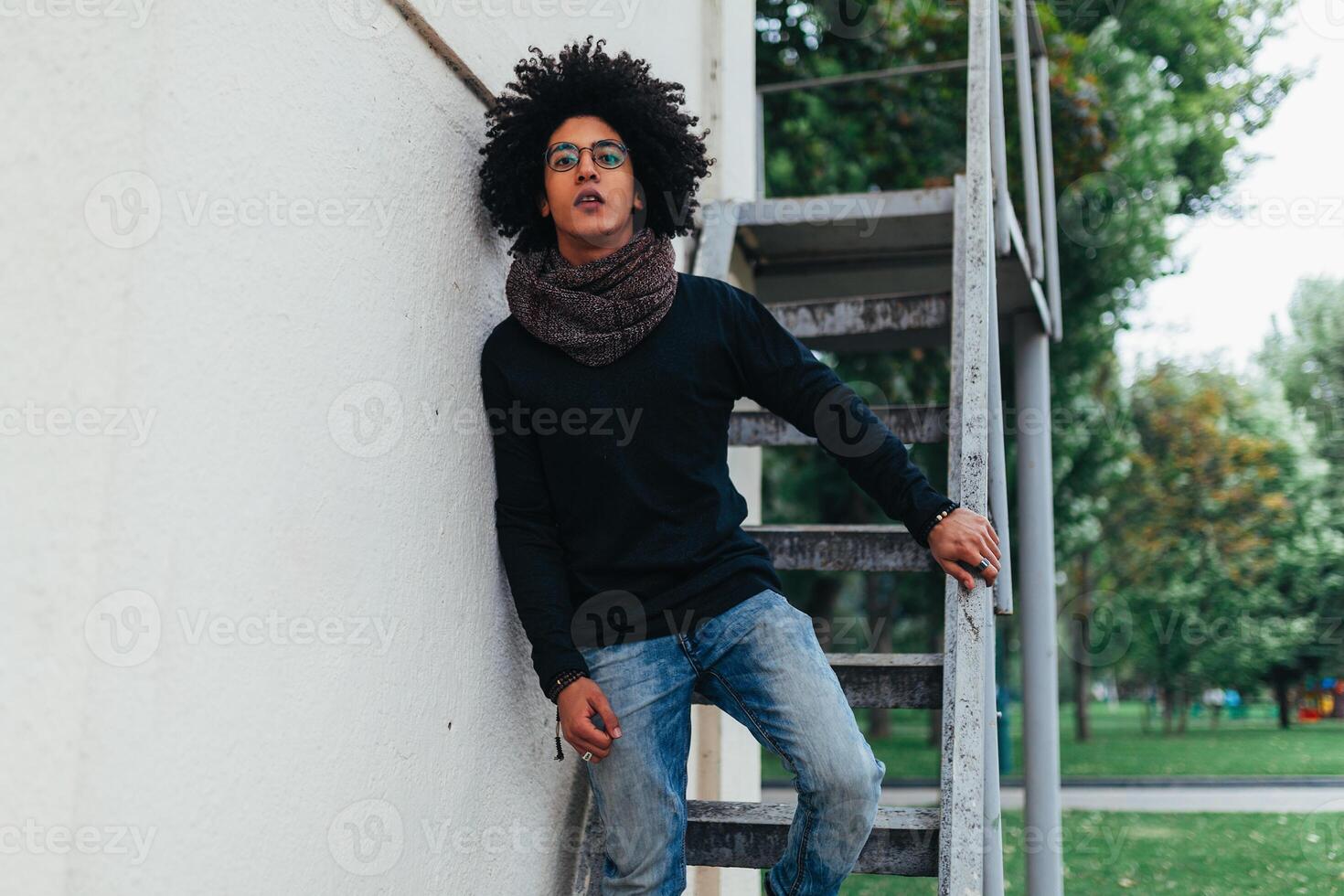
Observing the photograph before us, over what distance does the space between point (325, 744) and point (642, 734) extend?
2.42ft

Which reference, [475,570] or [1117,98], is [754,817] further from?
[1117,98]

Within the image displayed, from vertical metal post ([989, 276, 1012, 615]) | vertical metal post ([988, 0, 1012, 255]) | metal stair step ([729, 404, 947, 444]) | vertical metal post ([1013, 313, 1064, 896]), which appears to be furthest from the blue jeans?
vertical metal post ([1013, 313, 1064, 896])

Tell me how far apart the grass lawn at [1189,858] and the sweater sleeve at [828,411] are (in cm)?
339

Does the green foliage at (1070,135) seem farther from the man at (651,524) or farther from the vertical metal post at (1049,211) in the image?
the man at (651,524)

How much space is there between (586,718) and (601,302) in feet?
2.84

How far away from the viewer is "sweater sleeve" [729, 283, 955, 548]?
2574 mm

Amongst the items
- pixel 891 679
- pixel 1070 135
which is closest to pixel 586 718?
pixel 891 679

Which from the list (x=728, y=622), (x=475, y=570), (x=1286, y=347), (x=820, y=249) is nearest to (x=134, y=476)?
(x=475, y=570)

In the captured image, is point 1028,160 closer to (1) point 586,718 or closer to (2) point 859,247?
(2) point 859,247

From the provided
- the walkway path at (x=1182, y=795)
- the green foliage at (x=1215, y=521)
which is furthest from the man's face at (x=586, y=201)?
the green foliage at (x=1215, y=521)

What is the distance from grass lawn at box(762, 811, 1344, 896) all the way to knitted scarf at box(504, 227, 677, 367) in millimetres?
3798

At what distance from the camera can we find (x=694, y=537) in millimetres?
2520

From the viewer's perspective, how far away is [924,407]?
357 cm

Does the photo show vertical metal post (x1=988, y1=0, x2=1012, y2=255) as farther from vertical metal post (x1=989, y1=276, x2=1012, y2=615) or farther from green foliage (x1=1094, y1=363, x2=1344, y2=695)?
green foliage (x1=1094, y1=363, x2=1344, y2=695)
